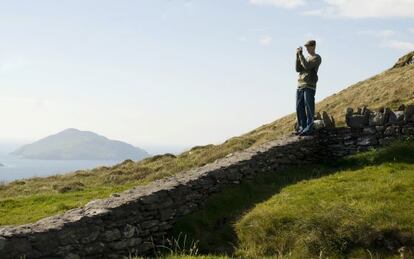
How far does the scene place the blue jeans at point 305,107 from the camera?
68.1 ft

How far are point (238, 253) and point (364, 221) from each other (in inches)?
122

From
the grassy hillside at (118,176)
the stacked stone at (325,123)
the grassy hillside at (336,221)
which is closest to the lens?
the grassy hillside at (336,221)

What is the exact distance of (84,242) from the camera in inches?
426

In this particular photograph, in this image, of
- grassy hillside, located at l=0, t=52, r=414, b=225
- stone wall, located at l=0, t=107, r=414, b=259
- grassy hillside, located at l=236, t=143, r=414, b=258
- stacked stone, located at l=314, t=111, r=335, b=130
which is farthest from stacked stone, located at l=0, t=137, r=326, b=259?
stacked stone, located at l=314, t=111, r=335, b=130

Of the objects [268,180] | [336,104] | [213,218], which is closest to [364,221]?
[213,218]

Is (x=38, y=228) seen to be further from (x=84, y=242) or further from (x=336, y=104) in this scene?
(x=336, y=104)

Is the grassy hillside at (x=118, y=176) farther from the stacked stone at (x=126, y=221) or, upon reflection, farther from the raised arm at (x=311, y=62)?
the stacked stone at (x=126, y=221)

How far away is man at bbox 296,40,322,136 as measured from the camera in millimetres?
20422

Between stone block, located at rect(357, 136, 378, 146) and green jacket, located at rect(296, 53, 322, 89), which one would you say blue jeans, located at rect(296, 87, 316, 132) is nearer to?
green jacket, located at rect(296, 53, 322, 89)

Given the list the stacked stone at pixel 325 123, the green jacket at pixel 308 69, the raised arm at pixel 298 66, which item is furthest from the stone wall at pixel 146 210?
the raised arm at pixel 298 66

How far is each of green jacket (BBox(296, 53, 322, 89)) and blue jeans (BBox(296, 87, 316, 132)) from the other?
0.25 m

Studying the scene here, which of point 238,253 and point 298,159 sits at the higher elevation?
point 298,159

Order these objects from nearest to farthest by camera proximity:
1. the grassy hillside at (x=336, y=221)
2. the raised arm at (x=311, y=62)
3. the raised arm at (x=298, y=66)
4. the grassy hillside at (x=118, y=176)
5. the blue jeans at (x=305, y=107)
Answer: the grassy hillside at (x=336, y=221), the grassy hillside at (x=118, y=176), the raised arm at (x=311, y=62), the blue jeans at (x=305, y=107), the raised arm at (x=298, y=66)

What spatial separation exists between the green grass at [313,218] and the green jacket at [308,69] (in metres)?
4.91
